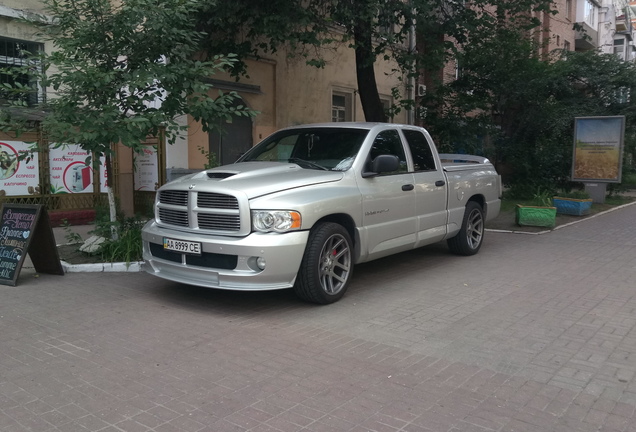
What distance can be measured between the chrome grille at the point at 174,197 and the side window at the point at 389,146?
2337 mm

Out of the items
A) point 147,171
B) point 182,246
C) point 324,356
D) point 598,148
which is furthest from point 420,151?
point 598,148

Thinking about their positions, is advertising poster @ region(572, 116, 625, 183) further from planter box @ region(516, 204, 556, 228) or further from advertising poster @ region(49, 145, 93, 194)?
advertising poster @ region(49, 145, 93, 194)

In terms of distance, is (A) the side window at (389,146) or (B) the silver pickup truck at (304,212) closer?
(B) the silver pickup truck at (304,212)

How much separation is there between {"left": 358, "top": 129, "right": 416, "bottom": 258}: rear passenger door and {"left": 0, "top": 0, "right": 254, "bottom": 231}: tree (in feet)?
6.57

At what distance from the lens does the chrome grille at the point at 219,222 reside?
5.54 metres

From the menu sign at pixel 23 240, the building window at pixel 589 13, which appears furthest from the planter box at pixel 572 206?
the building window at pixel 589 13

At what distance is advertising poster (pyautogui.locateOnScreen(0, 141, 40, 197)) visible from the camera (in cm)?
1049

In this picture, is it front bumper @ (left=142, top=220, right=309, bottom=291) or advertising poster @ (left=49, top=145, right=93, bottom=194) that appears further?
advertising poster @ (left=49, top=145, right=93, bottom=194)

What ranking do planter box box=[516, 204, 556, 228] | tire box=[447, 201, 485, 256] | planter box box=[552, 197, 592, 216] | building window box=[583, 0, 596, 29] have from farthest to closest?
building window box=[583, 0, 596, 29] < planter box box=[552, 197, 592, 216] < planter box box=[516, 204, 556, 228] < tire box=[447, 201, 485, 256]

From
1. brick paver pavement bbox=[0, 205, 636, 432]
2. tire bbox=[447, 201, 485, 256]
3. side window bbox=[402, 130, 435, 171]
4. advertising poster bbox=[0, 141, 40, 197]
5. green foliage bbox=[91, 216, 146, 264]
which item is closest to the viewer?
brick paver pavement bbox=[0, 205, 636, 432]

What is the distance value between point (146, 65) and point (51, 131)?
155 cm

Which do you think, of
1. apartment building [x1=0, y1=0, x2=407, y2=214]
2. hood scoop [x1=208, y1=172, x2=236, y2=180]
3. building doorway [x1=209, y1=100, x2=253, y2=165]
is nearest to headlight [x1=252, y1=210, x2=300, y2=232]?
hood scoop [x1=208, y1=172, x2=236, y2=180]

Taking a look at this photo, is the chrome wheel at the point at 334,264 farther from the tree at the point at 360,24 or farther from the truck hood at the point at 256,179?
the tree at the point at 360,24

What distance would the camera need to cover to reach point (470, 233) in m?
8.88
